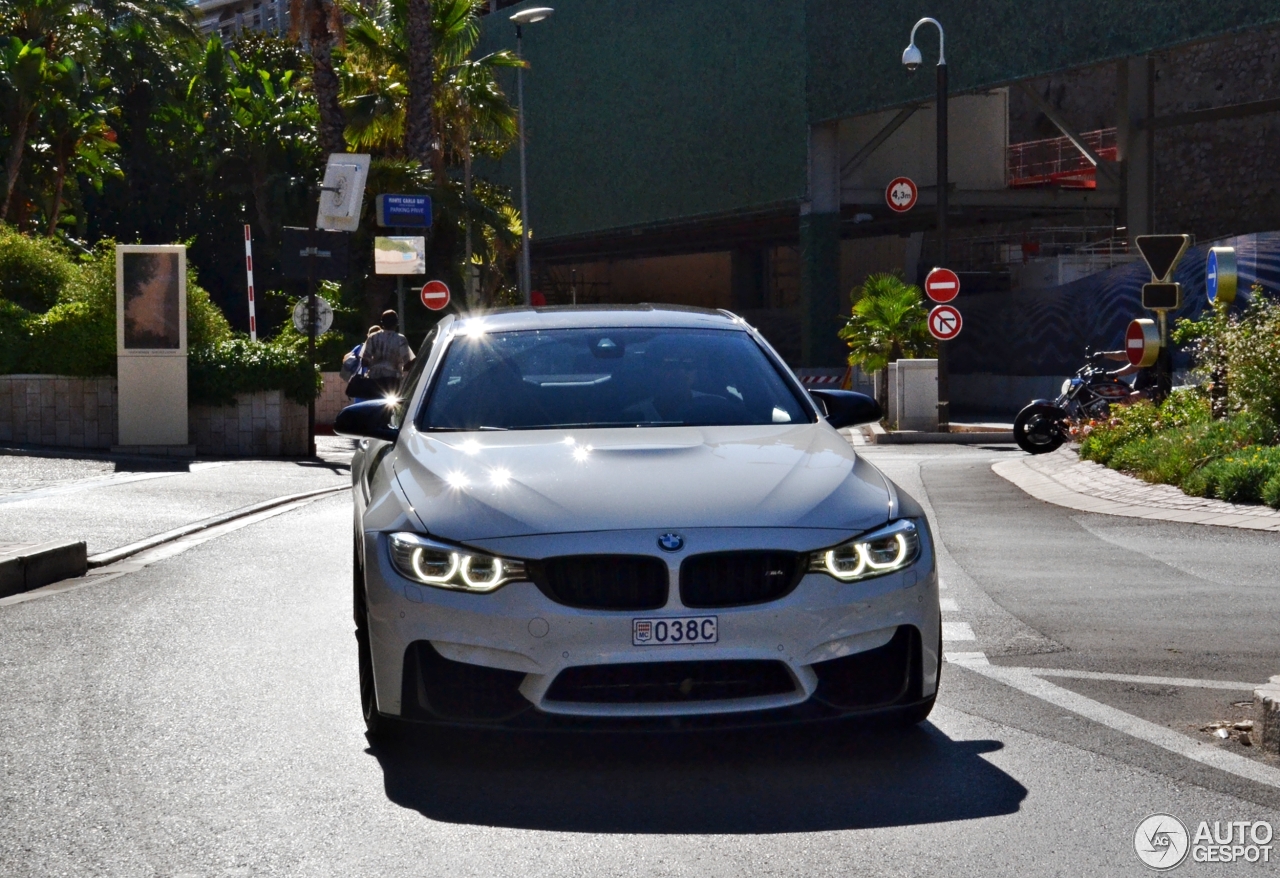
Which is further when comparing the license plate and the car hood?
the car hood

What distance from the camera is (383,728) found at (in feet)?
18.8

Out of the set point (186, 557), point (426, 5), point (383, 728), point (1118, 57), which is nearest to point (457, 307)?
point (426, 5)

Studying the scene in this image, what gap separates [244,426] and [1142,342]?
36.8ft

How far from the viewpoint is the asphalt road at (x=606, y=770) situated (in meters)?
4.62

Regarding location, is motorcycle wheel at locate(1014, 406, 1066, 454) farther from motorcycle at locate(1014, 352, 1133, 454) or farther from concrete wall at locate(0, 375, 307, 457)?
concrete wall at locate(0, 375, 307, 457)

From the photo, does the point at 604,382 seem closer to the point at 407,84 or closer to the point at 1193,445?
the point at 1193,445

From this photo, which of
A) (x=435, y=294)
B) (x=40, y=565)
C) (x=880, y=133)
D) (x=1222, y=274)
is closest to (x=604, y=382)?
(x=40, y=565)

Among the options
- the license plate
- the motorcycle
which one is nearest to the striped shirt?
the motorcycle

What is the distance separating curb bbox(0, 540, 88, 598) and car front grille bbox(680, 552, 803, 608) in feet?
19.8

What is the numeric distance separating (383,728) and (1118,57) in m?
32.0

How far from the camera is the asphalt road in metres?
4.62

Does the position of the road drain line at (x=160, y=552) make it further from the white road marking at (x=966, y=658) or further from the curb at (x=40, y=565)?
the white road marking at (x=966, y=658)

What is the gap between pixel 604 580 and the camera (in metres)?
5.27

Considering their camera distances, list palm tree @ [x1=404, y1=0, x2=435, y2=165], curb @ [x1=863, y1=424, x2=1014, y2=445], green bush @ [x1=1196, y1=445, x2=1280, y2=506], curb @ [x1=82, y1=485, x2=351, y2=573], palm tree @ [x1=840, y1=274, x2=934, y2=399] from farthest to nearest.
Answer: palm tree @ [x1=404, y1=0, x2=435, y2=165], palm tree @ [x1=840, y1=274, x2=934, y2=399], curb @ [x1=863, y1=424, x2=1014, y2=445], green bush @ [x1=1196, y1=445, x2=1280, y2=506], curb @ [x1=82, y1=485, x2=351, y2=573]
